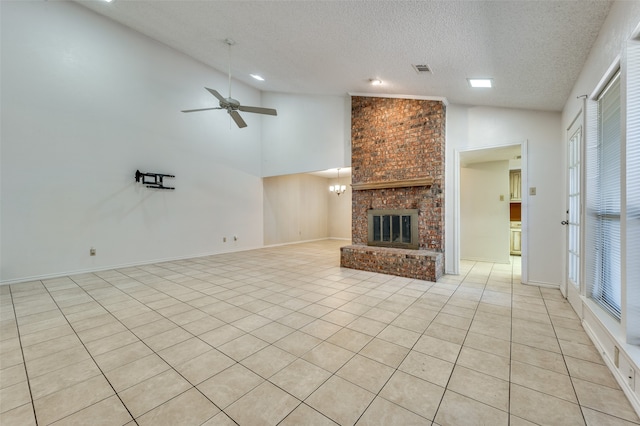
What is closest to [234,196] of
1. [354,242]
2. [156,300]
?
[354,242]

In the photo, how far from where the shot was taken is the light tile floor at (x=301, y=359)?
1.52 metres

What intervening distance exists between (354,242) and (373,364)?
12.6 ft

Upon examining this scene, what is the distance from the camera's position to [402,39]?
114 inches

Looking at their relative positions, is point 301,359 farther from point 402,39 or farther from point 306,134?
point 306,134

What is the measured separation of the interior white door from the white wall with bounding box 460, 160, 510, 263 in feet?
7.56

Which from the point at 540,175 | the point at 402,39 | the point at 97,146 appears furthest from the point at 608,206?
the point at 97,146

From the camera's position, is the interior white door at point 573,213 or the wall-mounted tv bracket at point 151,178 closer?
the interior white door at point 573,213

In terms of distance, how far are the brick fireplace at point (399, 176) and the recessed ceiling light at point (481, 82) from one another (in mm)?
1027

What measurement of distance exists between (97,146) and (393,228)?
19.1ft

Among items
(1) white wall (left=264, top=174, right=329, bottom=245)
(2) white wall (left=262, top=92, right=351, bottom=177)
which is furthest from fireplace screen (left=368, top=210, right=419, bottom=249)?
(1) white wall (left=264, top=174, right=329, bottom=245)

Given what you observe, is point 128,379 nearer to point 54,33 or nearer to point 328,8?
point 328,8

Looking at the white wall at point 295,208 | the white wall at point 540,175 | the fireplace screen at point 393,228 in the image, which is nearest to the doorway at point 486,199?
the white wall at point 540,175

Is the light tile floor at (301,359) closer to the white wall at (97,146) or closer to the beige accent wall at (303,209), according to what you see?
the white wall at (97,146)

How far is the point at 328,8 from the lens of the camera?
2775 millimetres
